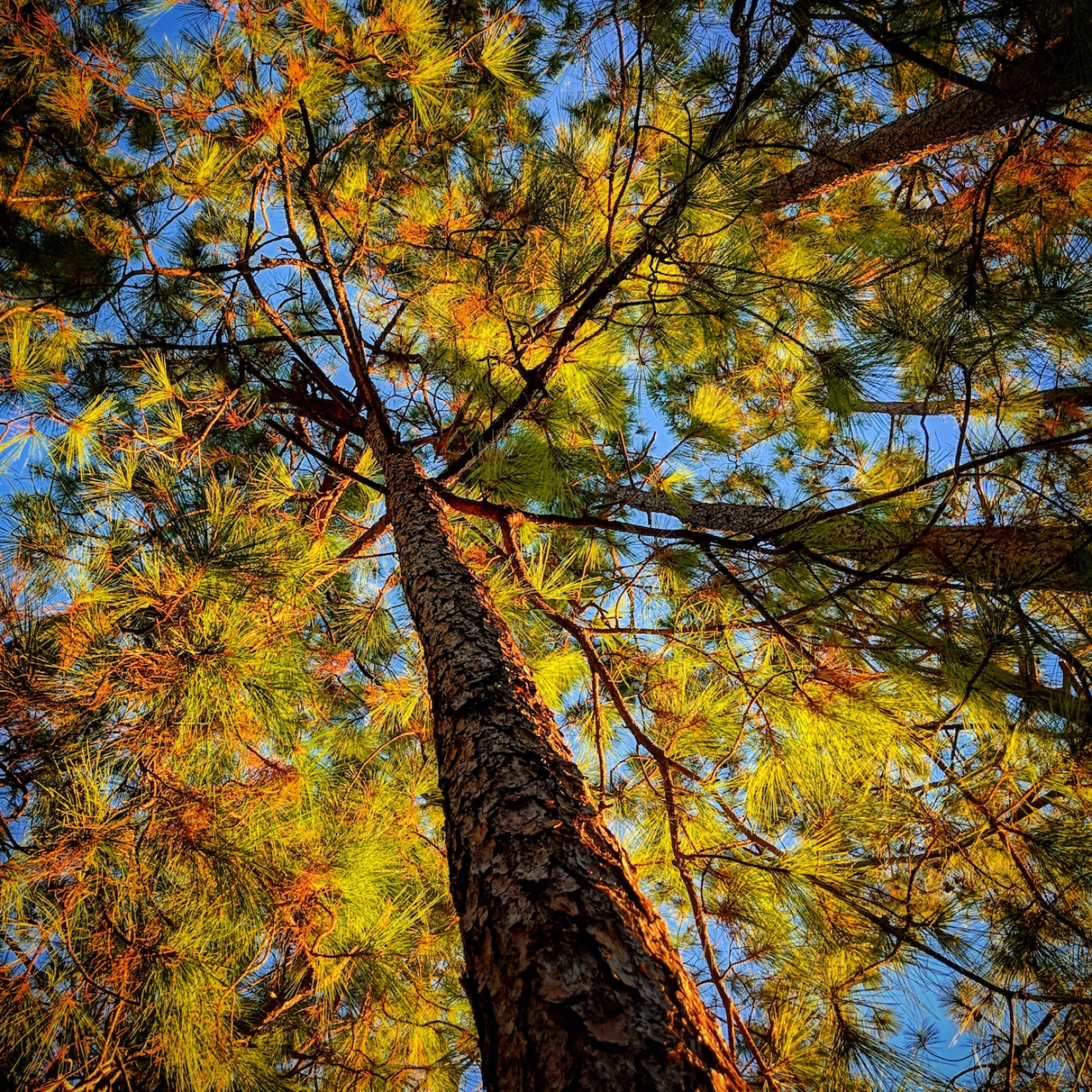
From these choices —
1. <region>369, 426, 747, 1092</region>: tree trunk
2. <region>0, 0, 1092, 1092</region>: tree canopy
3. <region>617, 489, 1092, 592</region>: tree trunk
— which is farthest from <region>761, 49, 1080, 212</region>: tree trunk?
<region>369, 426, 747, 1092</region>: tree trunk

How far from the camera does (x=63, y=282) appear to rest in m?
2.32

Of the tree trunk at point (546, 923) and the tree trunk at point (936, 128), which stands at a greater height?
the tree trunk at point (936, 128)

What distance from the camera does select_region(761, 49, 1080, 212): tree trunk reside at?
3.00ft

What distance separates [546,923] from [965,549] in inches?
61.2

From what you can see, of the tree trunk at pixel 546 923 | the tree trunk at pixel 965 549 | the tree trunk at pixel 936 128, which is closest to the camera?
the tree trunk at pixel 546 923

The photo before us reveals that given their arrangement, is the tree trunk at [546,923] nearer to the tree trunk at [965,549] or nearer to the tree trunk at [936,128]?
the tree trunk at [965,549]

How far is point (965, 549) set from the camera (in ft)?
5.18

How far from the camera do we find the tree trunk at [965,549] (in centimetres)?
113

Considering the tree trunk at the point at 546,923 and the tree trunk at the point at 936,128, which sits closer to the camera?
the tree trunk at the point at 546,923

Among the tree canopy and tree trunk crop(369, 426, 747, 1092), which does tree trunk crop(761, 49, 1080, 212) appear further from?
tree trunk crop(369, 426, 747, 1092)

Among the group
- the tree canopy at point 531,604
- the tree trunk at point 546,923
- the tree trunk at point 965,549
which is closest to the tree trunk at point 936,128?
the tree canopy at point 531,604

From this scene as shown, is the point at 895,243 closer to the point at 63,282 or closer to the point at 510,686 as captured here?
the point at 510,686

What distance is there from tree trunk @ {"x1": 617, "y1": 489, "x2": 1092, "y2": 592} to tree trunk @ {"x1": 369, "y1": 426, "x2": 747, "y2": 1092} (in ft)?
2.50

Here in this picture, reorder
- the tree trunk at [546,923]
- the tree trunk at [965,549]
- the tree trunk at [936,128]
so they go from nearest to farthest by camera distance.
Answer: the tree trunk at [546,923], the tree trunk at [936,128], the tree trunk at [965,549]
